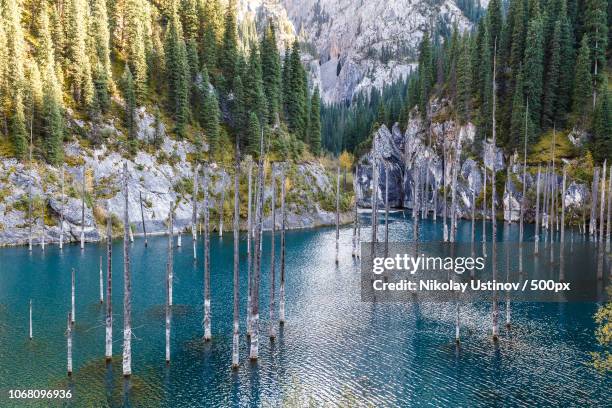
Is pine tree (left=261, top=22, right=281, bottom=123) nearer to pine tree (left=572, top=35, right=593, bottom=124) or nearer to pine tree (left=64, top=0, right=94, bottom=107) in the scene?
pine tree (left=64, top=0, right=94, bottom=107)

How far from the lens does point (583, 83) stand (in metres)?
118

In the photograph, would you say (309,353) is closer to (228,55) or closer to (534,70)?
(534,70)

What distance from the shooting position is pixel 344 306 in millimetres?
54031

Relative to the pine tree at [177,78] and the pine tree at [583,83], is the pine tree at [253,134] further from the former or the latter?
the pine tree at [583,83]

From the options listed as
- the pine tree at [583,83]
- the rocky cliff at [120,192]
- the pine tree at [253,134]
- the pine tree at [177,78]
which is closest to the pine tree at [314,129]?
the rocky cliff at [120,192]

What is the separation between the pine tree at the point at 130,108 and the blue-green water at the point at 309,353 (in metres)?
50.0

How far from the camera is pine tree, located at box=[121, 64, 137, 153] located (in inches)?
4253

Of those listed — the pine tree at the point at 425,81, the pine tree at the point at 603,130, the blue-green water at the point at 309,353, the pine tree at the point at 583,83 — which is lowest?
the blue-green water at the point at 309,353

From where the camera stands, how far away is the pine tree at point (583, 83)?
116938mm

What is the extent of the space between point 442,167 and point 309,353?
116738mm

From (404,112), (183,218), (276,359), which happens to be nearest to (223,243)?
(183,218)

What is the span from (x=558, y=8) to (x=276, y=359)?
13841 cm

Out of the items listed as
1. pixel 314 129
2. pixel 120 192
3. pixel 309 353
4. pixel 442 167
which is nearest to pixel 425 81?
pixel 442 167

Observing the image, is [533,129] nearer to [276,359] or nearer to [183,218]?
[183,218]
